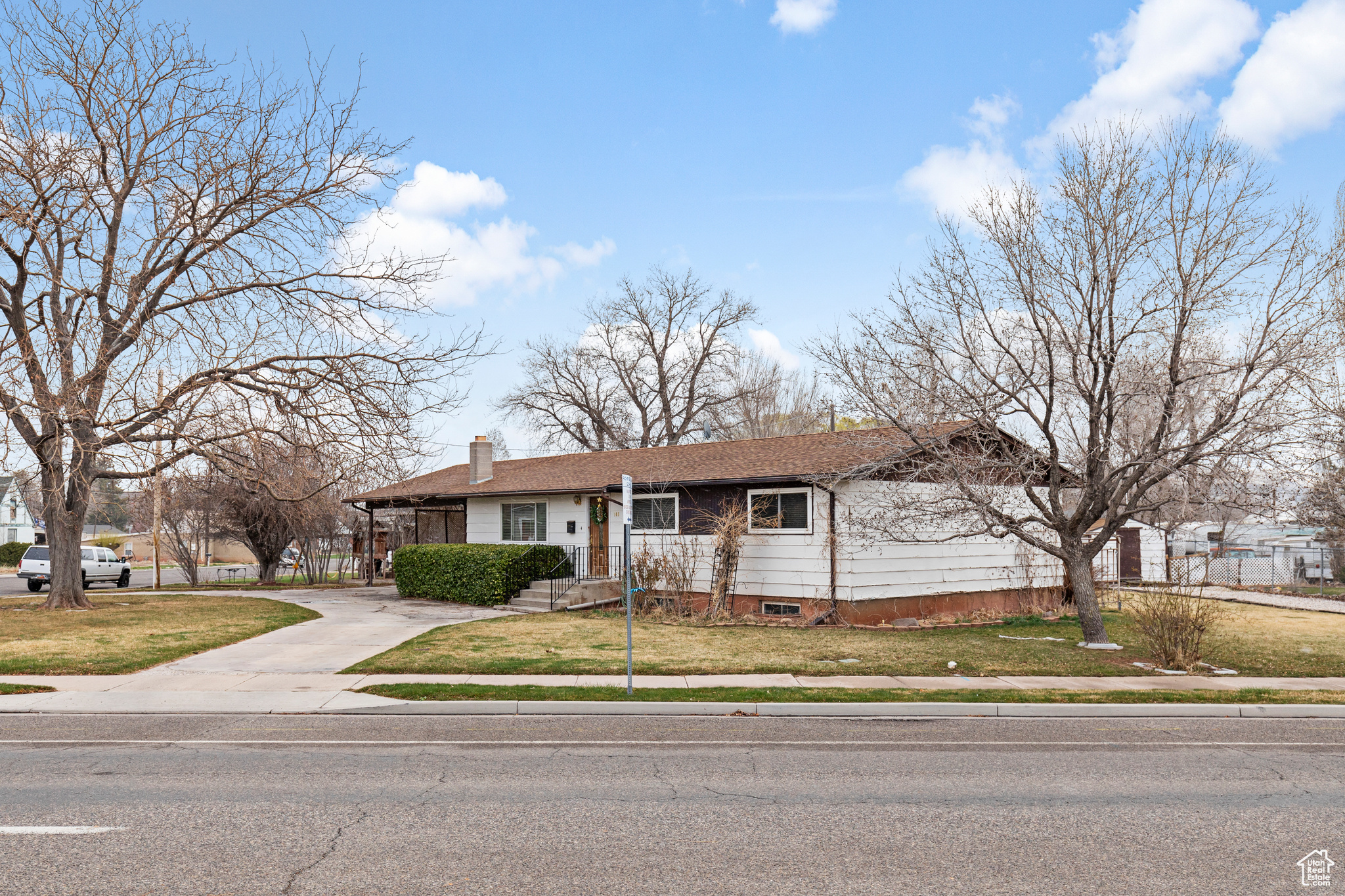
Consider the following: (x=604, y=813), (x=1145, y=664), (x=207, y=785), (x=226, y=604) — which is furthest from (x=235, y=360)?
(x=1145, y=664)

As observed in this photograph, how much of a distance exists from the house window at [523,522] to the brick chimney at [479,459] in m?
2.23

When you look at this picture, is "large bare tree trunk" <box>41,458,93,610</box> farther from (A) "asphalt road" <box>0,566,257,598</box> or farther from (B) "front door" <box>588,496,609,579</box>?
(B) "front door" <box>588,496,609,579</box>

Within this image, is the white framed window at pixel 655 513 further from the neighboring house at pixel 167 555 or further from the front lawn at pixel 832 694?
the neighboring house at pixel 167 555

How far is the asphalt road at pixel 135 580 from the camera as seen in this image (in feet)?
108

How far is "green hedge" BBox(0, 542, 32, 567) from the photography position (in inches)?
2052

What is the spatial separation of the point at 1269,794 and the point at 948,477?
8.51 metres

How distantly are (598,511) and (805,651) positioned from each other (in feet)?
35.0

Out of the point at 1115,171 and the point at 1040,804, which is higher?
the point at 1115,171

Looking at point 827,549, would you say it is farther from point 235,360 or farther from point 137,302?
point 137,302

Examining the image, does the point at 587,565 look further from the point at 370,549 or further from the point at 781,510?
the point at 370,549

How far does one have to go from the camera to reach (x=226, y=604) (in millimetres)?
22969

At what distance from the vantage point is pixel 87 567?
34125 millimetres

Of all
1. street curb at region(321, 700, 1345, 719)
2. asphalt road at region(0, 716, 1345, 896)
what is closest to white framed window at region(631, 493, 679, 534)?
street curb at region(321, 700, 1345, 719)

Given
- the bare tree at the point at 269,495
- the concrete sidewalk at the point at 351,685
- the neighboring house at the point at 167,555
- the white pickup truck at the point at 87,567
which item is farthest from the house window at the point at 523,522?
the neighboring house at the point at 167,555
